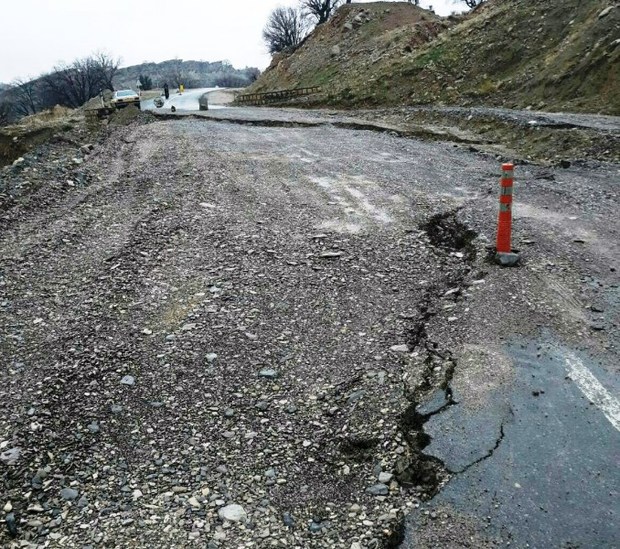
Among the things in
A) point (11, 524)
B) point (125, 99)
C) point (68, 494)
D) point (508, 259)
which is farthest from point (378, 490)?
point (125, 99)

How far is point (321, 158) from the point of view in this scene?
10.2m

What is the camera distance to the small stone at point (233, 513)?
2.48m

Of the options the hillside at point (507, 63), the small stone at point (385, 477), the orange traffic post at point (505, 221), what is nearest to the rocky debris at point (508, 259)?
the orange traffic post at point (505, 221)

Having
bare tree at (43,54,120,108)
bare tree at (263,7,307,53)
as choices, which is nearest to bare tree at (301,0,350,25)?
bare tree at (263,7,307,53)

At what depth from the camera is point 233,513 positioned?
2.51 metres

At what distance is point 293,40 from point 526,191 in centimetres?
6146

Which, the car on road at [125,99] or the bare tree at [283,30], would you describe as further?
the bare tree at [283,30]

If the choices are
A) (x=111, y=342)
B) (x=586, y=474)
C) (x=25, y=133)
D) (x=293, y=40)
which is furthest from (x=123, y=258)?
(x=293, y=40)

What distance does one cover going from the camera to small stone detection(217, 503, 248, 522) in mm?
2479

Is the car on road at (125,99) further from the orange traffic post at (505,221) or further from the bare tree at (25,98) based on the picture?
the bare tree at (25,98)

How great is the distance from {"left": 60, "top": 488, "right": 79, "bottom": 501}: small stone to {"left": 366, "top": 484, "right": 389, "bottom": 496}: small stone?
1.56m

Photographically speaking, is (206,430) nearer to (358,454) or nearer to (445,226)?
(358,454)

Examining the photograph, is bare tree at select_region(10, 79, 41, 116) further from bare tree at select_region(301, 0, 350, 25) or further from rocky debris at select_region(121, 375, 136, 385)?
rocky debris at select_region(121, 375, 136, 385)

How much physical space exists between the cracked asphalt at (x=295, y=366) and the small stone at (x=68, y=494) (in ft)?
0.07
